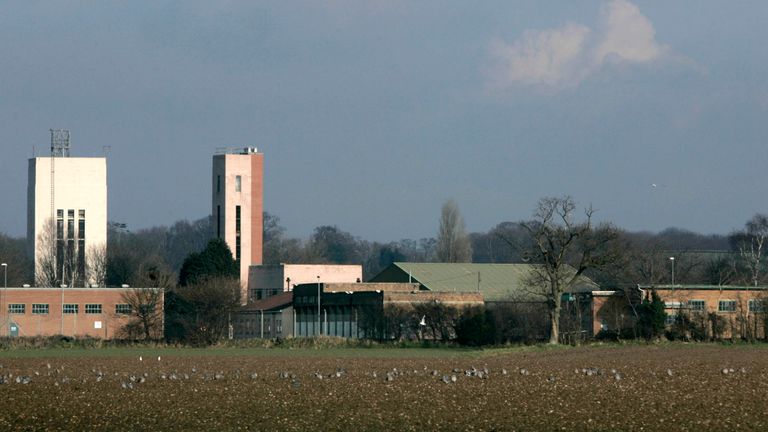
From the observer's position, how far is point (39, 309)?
343 feet

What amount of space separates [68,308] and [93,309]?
2.08 m

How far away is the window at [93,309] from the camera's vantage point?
105 metres

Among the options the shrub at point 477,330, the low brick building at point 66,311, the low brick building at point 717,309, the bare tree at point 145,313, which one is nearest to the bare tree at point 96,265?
the low brick building at point 66,311

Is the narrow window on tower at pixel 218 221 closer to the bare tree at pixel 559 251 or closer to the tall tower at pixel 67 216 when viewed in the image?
the tall tower at pixel 67 216

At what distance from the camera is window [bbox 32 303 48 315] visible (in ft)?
342

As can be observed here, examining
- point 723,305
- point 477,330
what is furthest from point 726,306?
point 477,330

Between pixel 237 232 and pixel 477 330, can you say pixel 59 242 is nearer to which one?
pixel 237 232

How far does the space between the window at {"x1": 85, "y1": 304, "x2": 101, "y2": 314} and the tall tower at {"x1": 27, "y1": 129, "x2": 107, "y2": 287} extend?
27.4 metres

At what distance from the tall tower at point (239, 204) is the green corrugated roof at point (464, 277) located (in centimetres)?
1593

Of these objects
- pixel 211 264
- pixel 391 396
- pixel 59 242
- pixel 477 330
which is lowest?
pixel 391 396

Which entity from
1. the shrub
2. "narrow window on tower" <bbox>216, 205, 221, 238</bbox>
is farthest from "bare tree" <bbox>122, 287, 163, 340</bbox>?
the shrub

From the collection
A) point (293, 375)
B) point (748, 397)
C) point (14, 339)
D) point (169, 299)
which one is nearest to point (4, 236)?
point (169, 299)

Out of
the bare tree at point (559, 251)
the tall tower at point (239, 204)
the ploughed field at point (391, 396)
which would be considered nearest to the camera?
the ploughed field at point (391, 396)

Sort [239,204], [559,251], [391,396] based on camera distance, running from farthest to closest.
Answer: [239,204], [559,251], [391,396]
